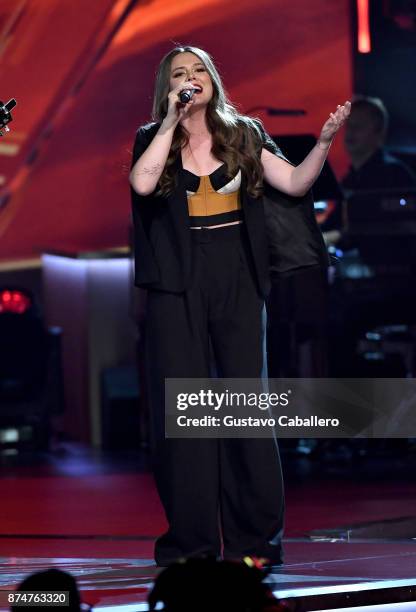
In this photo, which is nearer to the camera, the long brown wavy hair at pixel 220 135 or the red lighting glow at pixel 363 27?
the long brown wavy hair at pixel 220 135

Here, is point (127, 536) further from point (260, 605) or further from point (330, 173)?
point (330, 173)

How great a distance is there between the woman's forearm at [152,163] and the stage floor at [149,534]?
3.20ft

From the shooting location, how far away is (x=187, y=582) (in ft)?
6.98

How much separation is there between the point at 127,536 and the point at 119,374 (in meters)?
4.00

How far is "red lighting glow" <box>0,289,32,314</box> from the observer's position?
728 centimetres

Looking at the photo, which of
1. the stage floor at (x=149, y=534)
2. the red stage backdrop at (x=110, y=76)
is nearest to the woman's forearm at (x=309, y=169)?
the stage floor at (x=149, y=534)

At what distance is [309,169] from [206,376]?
1.92ft

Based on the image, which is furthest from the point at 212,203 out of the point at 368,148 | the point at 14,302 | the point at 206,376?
the point at 14,302

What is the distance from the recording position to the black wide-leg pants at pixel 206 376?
10.0ft

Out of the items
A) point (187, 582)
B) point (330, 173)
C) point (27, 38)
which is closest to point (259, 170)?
point (187, 582)

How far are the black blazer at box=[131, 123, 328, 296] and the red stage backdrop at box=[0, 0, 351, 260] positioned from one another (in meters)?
4.16

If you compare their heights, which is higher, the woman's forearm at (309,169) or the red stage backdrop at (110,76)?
the red stage backdrop at (110,76)

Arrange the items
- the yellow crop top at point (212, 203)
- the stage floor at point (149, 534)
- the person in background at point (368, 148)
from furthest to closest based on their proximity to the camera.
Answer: the person in background at point (368, 148) < the yellow crop top at point (212, 203) < the stage floor at point (149, 534)

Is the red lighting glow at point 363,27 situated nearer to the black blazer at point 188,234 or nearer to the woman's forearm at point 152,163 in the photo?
the black blazer at point 188,234
